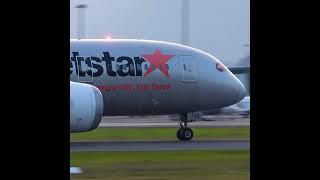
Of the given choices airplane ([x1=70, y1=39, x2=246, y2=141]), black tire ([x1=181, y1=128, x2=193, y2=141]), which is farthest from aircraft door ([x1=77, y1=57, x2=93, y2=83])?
black tire ([x1=181, y1=128, x2=193, y2=141])

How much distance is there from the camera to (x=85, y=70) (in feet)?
59.5

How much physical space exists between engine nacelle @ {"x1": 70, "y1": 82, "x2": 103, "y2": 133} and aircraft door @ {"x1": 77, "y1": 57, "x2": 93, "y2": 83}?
4.92 metres

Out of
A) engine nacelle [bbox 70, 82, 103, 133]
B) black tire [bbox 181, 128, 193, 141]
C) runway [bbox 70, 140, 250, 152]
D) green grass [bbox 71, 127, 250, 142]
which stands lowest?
green grass [bbox 71, 127, 250, 142]

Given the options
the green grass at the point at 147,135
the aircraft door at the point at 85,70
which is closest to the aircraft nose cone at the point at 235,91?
the green grass at the point at 147,135

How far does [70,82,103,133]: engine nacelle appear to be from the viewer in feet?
33.8

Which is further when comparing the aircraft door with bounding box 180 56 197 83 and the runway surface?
the runway surface


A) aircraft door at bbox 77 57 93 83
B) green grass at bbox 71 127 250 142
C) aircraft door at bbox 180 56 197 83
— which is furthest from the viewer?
green grass at bbox 71 127 250 142

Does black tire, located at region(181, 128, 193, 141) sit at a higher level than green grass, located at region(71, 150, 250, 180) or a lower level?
lower

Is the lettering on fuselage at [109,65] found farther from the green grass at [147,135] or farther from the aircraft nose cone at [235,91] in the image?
the aircraft nose cone at [235,91]

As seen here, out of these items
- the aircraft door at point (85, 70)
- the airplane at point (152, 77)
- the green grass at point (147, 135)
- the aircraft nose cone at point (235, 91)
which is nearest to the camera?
the aircraft door at point (85, 70)

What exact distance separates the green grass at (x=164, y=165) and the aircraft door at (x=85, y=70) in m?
4.56

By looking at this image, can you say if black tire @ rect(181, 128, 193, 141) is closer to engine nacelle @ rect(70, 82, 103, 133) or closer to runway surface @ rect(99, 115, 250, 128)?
engine nacelle @ rect(70, 82, 103, 133)

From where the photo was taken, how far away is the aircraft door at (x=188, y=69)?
18.8 meters
